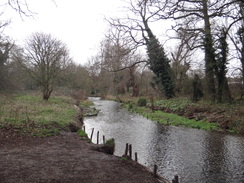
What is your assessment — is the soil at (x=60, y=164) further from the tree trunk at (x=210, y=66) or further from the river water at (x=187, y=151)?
the tree trunk at (x=210, y=66)

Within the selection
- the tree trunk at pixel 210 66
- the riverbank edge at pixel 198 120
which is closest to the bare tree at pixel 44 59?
the riverbank edge at pixel 198 120

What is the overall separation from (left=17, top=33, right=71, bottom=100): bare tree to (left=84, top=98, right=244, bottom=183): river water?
12658 millimetres

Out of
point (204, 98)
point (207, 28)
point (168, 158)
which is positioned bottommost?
point (168, 158)

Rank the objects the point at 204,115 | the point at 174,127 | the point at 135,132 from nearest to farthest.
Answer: the point at 135,132 → the point at 174,127 → the point at 204,115

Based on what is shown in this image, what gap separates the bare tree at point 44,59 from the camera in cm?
2291

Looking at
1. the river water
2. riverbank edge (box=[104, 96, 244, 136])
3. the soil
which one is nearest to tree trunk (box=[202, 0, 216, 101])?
riverbank edge (box=[104, 96, 244, 136])

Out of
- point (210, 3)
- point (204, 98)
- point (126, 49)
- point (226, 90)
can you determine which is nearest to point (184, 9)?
point (210, 3)

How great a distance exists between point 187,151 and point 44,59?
65.0ft

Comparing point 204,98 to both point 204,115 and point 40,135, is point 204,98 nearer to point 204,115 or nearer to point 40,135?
point 204,115

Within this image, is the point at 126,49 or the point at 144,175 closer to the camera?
the point at 144,175

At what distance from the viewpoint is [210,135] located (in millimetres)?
11750

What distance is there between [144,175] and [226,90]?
14.7 m

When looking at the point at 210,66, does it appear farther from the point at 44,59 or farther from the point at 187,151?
the point at 44,59

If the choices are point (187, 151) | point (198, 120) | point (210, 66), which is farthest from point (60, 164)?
point (210, 66)
